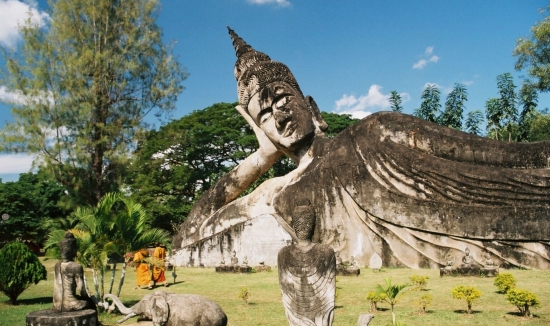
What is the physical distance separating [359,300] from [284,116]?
4729 mm

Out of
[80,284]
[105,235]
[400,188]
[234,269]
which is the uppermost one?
[400,188]

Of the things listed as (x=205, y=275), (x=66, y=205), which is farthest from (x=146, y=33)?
(x=205, y=275)

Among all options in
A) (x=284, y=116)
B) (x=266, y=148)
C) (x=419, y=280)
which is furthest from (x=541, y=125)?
(x=419, y=280)

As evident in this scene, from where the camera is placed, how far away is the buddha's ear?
38.0ft

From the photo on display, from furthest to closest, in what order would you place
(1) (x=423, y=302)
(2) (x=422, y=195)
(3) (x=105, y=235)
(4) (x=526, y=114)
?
(4) (x=526, y=114)
(2) (x=422, y=195)
(3) (x=105, y=235)
(1) (x=423, y=302)

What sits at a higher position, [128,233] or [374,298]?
[128,233]

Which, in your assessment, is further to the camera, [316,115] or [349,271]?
[316,115]

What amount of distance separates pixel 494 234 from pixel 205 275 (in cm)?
608

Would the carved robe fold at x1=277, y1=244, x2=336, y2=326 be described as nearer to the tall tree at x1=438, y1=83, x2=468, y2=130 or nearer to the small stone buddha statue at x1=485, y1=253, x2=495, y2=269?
the small stone buddha statue at x1=485, y1=253, x2=495, y2=269

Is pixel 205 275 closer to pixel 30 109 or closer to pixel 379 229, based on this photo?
pixel 379 229

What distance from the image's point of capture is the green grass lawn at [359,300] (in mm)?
6367

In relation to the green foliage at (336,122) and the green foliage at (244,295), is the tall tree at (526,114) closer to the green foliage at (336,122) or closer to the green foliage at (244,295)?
the green foliage at (336,122)

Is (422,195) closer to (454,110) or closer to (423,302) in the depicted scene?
(423,302)

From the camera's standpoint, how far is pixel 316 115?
38.5 ft
